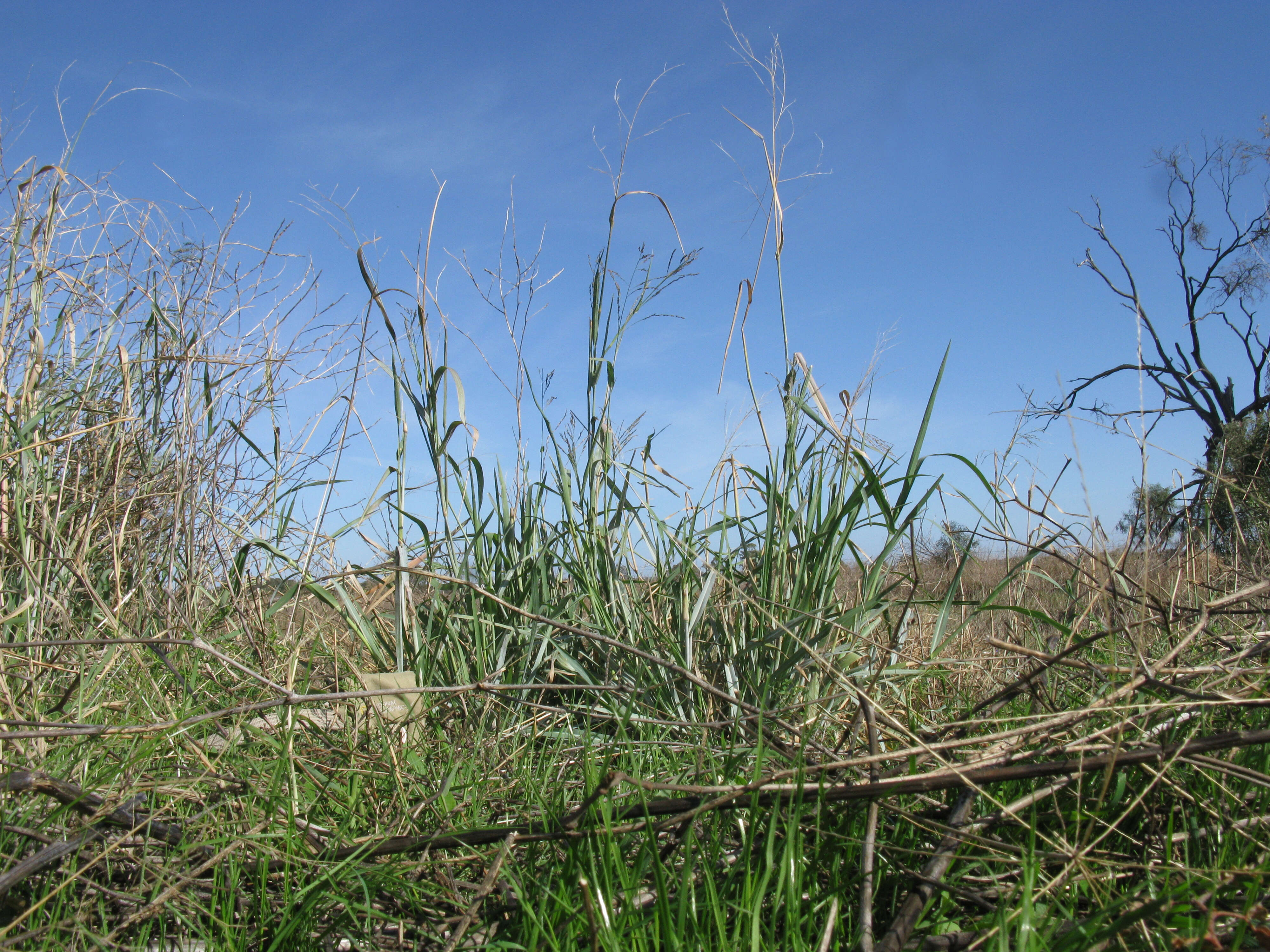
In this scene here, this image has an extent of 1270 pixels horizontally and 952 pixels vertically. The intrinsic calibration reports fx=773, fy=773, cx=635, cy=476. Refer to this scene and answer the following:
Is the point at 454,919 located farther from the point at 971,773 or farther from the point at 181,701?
the point at 181,701

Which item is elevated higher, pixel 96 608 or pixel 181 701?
pixel 96 608

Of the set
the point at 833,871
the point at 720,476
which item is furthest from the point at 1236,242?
the point at 833,871

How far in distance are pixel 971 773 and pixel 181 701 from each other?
1733 mm

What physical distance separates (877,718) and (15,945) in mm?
1230

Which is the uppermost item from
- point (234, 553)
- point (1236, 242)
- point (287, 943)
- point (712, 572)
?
point (1236, 242)

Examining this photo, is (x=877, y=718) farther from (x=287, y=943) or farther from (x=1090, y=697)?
(x=287, y=943)

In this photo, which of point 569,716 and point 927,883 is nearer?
point 927,883

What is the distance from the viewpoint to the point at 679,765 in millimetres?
1438

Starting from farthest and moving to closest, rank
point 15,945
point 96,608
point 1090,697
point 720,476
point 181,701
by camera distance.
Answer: point 720,476 < point 96,608 < point 181,701 < point 1090,697 < point 15,945

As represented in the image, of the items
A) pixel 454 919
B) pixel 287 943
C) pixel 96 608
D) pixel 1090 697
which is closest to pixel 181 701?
pixel 96 608

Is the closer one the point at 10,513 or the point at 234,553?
the point at 10,513

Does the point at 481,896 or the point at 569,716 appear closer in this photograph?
the point at 481,896

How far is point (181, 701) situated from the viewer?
183cm

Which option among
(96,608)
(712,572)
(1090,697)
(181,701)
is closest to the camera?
(1090,697)
